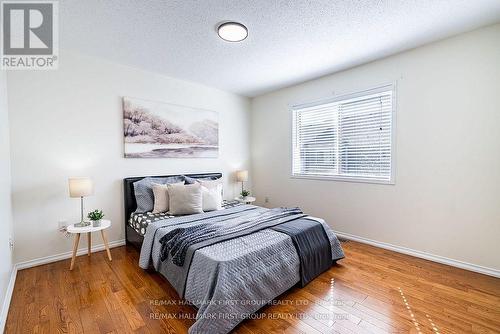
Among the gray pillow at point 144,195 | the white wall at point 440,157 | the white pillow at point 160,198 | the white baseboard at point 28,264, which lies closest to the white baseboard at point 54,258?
the white baseboard at point 28,264

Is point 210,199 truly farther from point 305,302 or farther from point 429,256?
point 429,256

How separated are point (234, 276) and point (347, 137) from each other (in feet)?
8.60

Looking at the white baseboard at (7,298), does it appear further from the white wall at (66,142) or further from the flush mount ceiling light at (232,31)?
the flush mount ceiling light at (232,31)

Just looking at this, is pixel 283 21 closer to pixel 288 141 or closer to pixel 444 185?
pixel 288 141

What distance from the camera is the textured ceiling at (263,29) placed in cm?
193

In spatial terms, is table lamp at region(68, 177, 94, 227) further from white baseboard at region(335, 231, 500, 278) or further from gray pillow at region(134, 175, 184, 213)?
white baseboard at region(335, 231, 500, 278)

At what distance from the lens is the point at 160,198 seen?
2.98 meters

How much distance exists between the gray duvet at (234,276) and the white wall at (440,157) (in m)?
1.66

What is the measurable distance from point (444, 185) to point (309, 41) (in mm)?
2213

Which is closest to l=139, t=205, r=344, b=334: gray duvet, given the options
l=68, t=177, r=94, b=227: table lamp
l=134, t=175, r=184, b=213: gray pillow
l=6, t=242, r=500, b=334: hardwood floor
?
l=6, t=242, r=500, b=334: hardwood floor

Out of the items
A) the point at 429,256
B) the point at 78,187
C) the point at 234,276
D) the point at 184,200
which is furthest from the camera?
the point at 184,200

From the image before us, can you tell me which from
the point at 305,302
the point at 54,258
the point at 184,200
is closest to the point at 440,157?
A: the point at 305,302

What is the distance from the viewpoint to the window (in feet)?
9.76

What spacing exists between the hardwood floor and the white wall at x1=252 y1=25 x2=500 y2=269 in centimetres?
41
